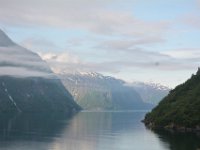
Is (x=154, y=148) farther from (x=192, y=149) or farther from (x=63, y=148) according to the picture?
(x=63, y=148)

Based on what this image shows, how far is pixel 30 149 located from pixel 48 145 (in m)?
15.2

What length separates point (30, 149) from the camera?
591 ft

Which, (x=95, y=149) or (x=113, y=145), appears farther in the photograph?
(x=113, y=145)

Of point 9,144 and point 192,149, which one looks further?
point 9,144

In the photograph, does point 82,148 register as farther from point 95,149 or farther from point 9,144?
point 9,144

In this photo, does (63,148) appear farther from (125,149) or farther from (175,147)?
(175,147)

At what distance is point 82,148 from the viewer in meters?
187

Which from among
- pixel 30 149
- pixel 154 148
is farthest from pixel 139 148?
pixel 30 149

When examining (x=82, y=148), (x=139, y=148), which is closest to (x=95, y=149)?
(x=82, y=148)

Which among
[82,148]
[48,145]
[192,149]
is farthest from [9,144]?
[192,149]

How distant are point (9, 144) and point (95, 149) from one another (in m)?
38.9

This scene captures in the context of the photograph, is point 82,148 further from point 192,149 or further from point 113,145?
point 192,149

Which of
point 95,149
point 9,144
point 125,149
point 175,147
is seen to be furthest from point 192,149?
point 9,144

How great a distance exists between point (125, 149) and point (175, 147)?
72.4 feet
